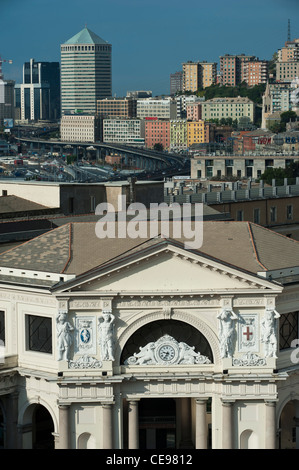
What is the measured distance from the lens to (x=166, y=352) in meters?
43.1

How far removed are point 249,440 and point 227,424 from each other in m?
1.21

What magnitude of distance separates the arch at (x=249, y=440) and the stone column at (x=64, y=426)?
587 centimetres

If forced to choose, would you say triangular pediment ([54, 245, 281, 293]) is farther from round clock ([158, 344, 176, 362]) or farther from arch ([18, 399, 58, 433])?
arch ([18, 399, 58, 433])

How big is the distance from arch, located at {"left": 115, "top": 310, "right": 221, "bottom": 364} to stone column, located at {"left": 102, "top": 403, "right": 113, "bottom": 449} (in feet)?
5.11

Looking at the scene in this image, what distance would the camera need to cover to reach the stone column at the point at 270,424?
141 ft

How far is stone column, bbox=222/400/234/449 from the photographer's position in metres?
42.8

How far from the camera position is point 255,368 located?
141 ft

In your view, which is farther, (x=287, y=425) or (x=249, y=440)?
(x=287, y=425)

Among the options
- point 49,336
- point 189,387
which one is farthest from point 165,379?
point 49,336

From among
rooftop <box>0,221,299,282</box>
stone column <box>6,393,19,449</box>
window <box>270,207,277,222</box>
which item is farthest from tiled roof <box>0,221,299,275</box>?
window <box>270,207,277,222</box>

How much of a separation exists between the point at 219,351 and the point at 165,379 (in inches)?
79.9

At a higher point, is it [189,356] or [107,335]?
[107,335]

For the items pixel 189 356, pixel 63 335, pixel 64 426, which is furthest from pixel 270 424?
pixel 63 335

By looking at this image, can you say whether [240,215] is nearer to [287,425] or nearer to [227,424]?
[287,425]
